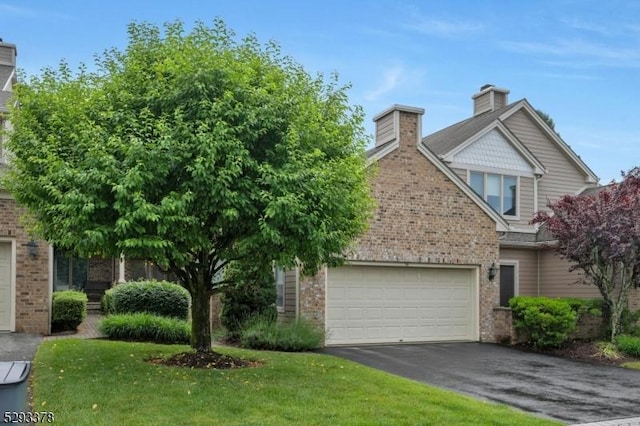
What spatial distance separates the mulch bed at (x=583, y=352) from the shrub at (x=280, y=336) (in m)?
6.31

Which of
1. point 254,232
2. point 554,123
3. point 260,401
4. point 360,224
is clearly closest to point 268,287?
point 360,224

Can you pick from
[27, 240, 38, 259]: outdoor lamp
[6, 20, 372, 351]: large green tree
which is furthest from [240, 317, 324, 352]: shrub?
[27, 240, 38, 259]: outdoor lamp

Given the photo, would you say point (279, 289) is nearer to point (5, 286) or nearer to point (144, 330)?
point (144, 330)

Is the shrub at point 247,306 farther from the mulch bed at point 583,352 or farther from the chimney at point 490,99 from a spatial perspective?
the chimney at point 490,99

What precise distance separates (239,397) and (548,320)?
11103 mm

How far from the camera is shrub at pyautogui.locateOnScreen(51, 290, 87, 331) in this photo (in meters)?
16.1

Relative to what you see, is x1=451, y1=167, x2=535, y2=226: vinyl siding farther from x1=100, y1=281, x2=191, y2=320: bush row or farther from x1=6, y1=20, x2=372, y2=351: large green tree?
x1=6, y1=20, x2=372, y2=351: large green tree

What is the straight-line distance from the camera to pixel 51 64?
10797 mm

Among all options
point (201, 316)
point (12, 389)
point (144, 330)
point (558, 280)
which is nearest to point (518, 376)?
point (201, 316)

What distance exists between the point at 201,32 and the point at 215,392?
5824 mm

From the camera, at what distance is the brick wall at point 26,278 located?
603 inches

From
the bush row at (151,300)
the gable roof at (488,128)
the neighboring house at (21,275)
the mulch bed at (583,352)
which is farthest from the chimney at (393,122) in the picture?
the neighboring house at (21,275)

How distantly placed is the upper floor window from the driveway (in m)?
5.83

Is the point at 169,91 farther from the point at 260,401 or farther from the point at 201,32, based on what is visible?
the point at 260,401
